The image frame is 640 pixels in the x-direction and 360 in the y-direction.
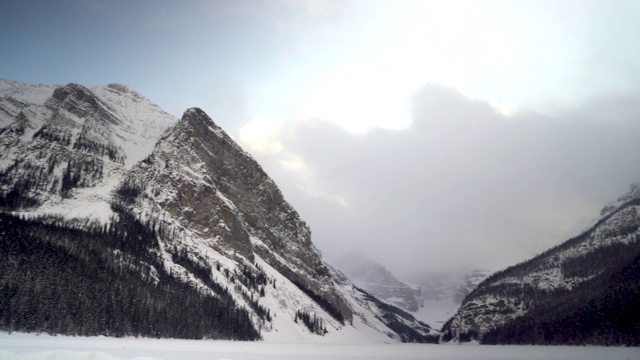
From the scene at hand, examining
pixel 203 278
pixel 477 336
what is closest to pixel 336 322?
pixel 477 336

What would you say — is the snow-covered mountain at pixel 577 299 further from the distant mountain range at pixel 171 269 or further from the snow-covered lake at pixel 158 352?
the snow-covered lake at pixel 158 352

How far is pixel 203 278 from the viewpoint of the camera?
132000 millimetres

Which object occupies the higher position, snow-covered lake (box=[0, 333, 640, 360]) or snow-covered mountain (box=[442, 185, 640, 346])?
snow-covered mountain (box=[442, 185, 640, 346])

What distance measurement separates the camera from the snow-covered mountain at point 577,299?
114 metres

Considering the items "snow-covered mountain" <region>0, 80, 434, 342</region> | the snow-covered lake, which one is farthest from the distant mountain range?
the snow-covered lake

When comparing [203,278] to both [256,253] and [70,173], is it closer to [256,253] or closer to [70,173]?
[256,253]

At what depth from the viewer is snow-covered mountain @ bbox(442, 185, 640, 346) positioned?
114 m

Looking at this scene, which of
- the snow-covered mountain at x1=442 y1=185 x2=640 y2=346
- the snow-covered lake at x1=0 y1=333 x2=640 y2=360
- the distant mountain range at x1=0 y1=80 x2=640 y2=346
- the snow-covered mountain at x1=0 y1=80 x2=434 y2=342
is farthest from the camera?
the snow-covered mountain at x1=442 y1=185 x2=640 y2=346

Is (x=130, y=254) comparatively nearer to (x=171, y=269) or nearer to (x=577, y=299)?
(x=171, y=269)

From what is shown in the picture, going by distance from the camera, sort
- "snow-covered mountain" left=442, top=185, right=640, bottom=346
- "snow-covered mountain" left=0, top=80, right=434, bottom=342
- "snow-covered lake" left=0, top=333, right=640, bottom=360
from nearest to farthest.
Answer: "snow-covered lake" left=0, top=333, right=640, bottom=360, "snow-covered mountain" left=0, top=80, right=434, bottom=342, "snow-covered mountain" left=442, top=185, right=640, bottom=346

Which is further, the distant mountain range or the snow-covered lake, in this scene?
the distant mountain range

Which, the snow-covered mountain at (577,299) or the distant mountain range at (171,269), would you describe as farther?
the snow-covered mountain at (577,299)

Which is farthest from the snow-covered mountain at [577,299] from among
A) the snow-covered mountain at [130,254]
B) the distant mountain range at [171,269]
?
the snow-covered mountain at [130,254]

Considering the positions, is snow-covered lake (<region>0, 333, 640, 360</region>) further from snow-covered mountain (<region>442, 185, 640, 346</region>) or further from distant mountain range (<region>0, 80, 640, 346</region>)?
snow-covered mountain (<region>442, 185, 640, 346</region>)
